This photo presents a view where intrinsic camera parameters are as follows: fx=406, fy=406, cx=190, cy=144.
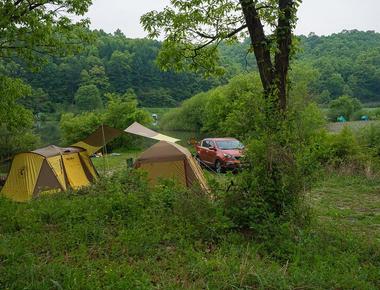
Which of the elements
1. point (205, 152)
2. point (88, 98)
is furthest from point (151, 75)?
point (205, 152)

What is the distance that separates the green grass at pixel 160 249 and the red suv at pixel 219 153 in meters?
8.61

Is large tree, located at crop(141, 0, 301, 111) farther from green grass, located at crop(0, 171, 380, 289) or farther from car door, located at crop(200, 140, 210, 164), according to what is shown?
car door, located at crop(200, 140, 210, 164)

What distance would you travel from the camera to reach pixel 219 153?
17.1m

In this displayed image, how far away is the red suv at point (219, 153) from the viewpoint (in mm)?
16516

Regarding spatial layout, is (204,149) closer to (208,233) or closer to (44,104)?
(208,233)

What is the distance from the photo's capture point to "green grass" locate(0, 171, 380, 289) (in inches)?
179

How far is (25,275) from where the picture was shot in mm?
4480

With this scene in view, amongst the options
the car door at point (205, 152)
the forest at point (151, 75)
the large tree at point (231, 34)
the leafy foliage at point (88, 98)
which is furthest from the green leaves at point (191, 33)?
the leafy foliage at point (88, 98)

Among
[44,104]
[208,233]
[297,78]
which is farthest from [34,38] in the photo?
[44,104]

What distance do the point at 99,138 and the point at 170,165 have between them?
3638 millimetres

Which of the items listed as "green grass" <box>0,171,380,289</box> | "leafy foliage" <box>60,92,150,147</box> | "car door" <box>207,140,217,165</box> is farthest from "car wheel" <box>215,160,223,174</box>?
"leafy foliage" <box>60,92,150,147</box>

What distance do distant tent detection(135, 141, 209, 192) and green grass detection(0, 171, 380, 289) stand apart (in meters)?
3.51

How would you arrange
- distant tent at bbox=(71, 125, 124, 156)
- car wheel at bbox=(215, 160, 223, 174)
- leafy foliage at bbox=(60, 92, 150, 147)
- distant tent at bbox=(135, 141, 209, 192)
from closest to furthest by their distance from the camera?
1. distant tent at bbox=(135, 141, 209, 192)
2. distant tent at bbox=(71, 125, 124, 156)
3. car wheel at bbox=(215, 160, 223, 174)
4. leafy foliage at bbox=(60, 92, 150, 147)

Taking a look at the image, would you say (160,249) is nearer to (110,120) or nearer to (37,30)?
(37,30)
